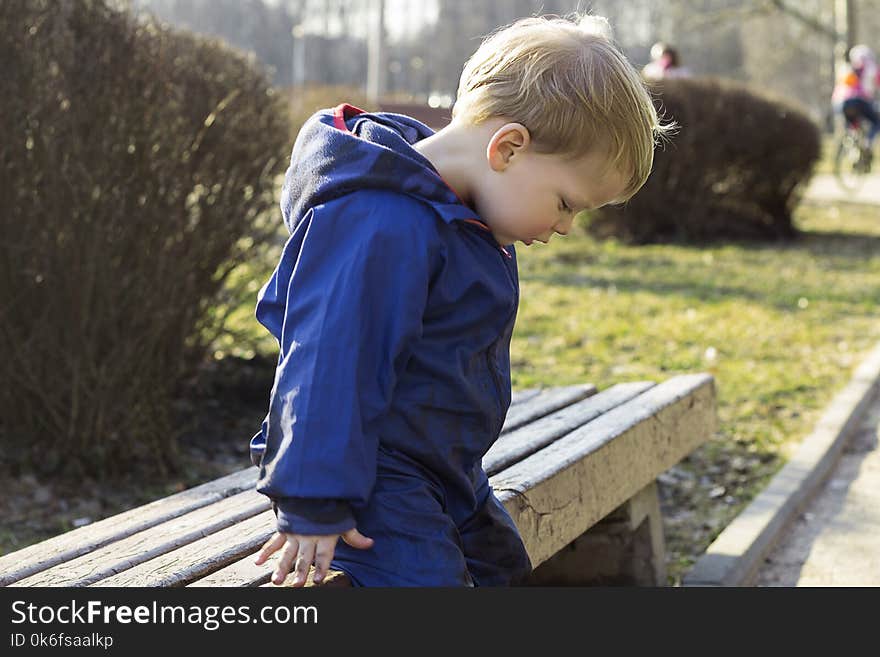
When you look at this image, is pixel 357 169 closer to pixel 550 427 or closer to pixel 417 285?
pixel 417 285

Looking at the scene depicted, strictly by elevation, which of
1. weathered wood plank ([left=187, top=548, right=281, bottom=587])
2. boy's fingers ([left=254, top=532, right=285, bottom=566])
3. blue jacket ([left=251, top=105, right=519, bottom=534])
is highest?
blue jacket ([left=251, top=105, right=519, bottom=534])

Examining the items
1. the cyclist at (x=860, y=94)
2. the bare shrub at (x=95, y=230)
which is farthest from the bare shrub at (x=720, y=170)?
the bare shrub at (x=95, y=230)

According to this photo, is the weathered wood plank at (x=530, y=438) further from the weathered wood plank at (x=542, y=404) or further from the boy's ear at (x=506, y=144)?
the boy's ear at (x=506, y=144)

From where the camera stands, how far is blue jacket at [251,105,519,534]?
1.70 meters

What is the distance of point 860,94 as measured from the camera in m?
15.5

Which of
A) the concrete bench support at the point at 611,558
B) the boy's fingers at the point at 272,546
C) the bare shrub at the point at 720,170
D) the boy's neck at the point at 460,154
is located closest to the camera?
the boy's fingers at the point at 272,546

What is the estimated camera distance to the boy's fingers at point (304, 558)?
174cm

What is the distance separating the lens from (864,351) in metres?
6.66

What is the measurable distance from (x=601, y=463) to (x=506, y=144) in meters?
1.24

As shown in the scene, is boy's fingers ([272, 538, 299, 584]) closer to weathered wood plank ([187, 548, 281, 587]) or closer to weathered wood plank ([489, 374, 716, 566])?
weathered wood plank ([187, 548, 281, 587])

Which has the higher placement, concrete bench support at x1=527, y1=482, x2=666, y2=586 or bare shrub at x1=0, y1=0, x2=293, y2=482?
bare shrub at x1=0, y1=0, x2=293, y2=482

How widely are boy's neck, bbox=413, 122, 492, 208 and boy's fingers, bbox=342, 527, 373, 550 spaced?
55 cm

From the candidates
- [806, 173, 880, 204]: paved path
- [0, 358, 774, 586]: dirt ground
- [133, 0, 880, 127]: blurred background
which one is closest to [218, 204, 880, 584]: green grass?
[0, 358, 774, 586]: dirt ground

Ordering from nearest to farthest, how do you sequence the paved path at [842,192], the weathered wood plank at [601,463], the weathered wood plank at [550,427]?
the weathered wood plank at [601,463] → the weathered wood plank at [550,427] → the paved path at [842,192]
